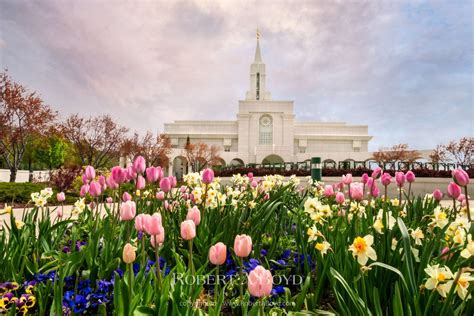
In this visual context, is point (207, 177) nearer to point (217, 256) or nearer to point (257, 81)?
point (217, 256)

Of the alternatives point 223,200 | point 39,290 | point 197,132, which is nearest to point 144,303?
point 39,290

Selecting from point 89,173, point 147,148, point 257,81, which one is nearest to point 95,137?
point 147,148

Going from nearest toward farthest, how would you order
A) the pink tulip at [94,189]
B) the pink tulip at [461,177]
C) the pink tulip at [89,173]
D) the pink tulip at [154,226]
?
1. the pink tulip at [154,226]
2. the pink tulip at [461,177]
3. the pink tulip at [94,189]
4. the pink tulip at [89,173]

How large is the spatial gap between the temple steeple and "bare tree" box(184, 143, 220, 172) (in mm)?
21586

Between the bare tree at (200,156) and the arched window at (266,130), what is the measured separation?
427 inches

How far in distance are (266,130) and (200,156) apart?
16.0 m

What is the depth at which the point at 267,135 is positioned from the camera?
5403 cm

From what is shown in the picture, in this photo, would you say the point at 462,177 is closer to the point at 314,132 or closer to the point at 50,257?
the point at 50,257

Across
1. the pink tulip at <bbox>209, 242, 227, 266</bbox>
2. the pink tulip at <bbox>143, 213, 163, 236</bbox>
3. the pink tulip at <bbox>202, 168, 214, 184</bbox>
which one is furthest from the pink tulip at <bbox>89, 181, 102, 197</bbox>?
the pink tulip at <bbox>209, 242, 227, 266</bbox>

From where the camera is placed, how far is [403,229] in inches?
59.1

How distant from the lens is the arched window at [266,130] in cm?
5381

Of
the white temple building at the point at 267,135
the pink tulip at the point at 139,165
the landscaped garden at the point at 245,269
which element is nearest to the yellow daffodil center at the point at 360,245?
the landscaped garden at the point at 245,269

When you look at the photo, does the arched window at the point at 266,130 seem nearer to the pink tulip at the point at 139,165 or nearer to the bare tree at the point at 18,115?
the bare tree at the point at 18,115

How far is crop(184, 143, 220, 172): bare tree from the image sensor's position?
4295cm
